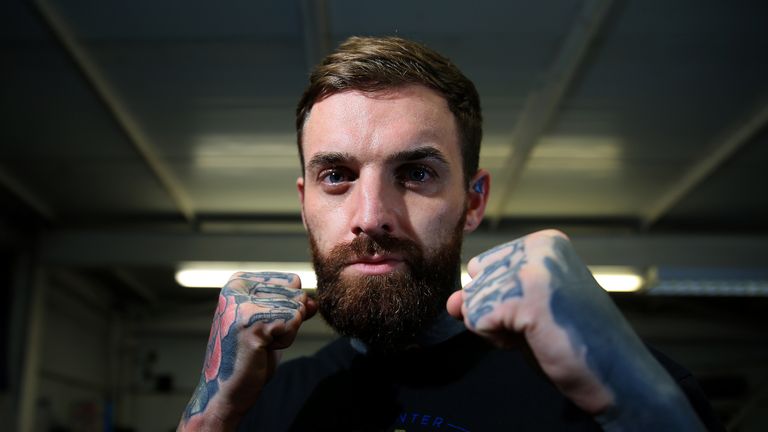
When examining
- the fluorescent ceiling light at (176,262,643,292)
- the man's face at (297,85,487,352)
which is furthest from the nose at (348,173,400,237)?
the fluorescent ceiling light at (176,262,643,292)

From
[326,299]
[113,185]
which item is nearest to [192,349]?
[113,185]

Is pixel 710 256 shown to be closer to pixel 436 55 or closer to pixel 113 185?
pixel 113 185

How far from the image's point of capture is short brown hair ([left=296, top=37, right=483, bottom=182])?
166 cm

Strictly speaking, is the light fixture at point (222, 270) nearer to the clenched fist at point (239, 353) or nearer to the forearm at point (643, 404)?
the clenched fist at point (239, 353)

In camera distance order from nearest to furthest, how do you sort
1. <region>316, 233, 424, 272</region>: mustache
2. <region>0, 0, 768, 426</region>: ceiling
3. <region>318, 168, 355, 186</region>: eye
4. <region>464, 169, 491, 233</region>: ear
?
<region>316, 233, 424, 272</region>: mustache → <region>318, 168, 355, 186</region>: eye → <region>464, 169, 491, 233</region>: ear → <region>0, 0, 768, 426</region>: ceiling

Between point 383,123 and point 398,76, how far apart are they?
13cm

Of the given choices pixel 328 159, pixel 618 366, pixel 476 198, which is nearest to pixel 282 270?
pixel 476 198

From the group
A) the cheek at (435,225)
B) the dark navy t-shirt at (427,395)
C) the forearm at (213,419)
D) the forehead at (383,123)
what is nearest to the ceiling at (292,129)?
the forehead at (383,123)

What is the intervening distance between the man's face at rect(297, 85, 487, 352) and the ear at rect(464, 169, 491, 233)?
5 centimetres

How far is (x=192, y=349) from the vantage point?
10172 mm

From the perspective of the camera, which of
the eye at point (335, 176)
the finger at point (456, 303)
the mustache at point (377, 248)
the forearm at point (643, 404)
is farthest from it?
the eye at point (335, 176)

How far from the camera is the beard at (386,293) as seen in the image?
151 centimetres

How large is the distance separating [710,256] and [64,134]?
5451mm

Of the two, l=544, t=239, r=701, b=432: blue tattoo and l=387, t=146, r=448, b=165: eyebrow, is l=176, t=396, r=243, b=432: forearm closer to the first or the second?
l=387, t=146, r=448, b=165: eyebrow
